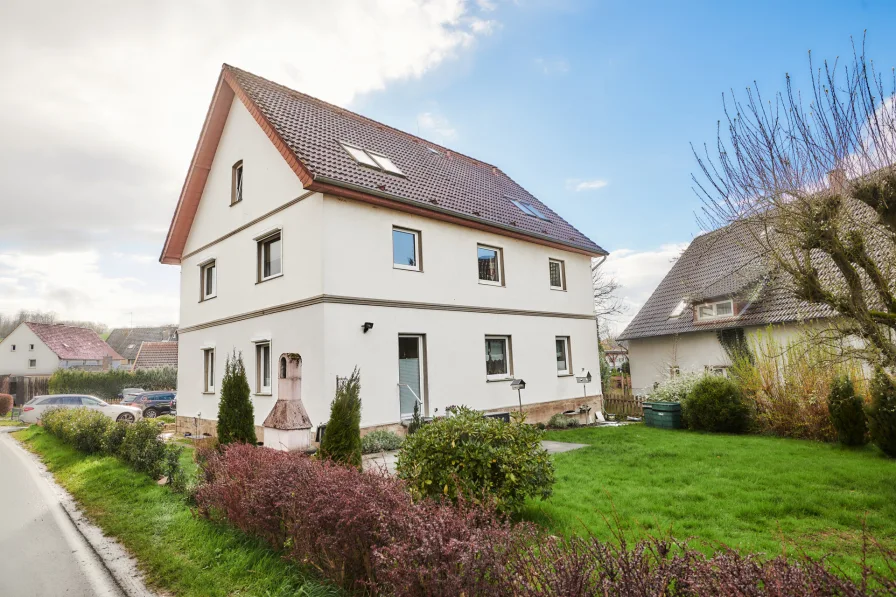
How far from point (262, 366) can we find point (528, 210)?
10878 millimetres

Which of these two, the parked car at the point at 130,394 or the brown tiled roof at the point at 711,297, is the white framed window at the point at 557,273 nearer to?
the brown tiled roof at the point at 711,297

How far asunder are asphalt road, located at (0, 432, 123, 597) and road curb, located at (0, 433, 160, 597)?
0.05 metres

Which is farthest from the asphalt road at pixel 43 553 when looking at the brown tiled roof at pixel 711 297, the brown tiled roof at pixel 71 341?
the brown tiled roof at pixel 71 341

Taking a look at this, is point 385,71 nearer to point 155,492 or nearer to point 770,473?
point 155,492

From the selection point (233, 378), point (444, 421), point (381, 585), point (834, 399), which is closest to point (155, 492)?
point (233, 378)

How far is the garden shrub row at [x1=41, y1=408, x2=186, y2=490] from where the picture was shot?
26.7ft

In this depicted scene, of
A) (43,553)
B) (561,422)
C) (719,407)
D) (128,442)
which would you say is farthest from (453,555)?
(561,422)

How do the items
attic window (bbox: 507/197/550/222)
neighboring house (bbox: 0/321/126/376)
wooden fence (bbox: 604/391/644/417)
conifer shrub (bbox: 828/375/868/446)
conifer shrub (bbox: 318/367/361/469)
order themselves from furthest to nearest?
1. neighboring house (bbox: 0/321/126/376)
2. attic window (bbox: 507/197/550/222)
3. wooden fence (bbox: 604/391/644/417)
4. conifer shrub (bbox: 828/375/868/446)
5. conifer shrub (bbox: 318/367/361/469)

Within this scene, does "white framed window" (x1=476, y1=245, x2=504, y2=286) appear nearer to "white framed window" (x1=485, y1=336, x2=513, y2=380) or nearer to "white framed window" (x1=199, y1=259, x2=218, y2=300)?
"white framed window" (x1=485, y1=336, x2=513, y2=380)

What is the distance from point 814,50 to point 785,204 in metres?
1.80

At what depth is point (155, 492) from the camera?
24.4 ft

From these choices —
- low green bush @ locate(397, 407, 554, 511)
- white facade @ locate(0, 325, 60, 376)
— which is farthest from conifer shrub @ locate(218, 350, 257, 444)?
white facade @ locate(0, 325, 60, 376)

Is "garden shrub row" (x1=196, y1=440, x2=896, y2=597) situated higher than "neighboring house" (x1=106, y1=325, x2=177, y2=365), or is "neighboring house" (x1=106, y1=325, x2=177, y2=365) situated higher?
"neighboring house" (x1=106, y1=325, x2=177, y2=365)

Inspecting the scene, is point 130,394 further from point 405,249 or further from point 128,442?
point 405,249
